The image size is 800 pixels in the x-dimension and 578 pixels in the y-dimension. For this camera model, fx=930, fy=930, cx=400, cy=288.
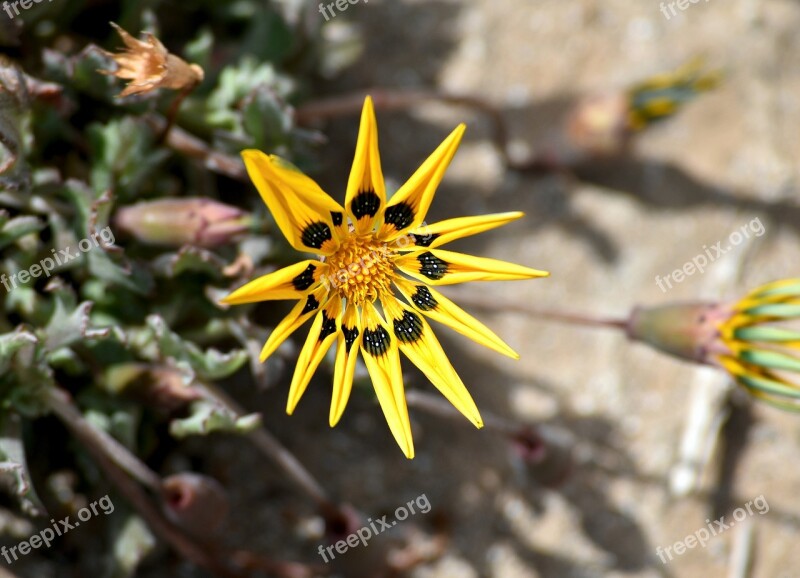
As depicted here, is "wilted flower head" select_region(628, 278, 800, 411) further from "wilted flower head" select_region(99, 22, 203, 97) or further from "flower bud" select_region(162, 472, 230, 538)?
"wilted flower head" select_region(99, 22, 203, 97)

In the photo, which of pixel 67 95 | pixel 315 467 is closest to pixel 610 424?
pixel 315 467

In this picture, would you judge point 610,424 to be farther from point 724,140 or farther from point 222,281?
point 222,281

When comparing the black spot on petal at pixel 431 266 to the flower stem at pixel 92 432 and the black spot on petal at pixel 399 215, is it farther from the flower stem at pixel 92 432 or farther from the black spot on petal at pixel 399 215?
the flower stem at pixel 92 432

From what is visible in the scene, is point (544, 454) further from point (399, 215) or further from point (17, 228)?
point (17, 228)

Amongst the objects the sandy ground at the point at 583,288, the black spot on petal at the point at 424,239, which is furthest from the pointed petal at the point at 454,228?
the sandy ground at the point at 583,288

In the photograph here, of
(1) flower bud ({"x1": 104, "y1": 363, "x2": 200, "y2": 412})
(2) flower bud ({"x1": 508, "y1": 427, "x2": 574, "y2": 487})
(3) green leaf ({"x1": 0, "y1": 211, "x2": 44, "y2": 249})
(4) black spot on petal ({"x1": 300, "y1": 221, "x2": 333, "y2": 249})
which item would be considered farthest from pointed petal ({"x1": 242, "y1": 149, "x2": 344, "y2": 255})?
(2) flower bud ({"x1": 508, "y1": 427, "x2": 574, "y2": 487})

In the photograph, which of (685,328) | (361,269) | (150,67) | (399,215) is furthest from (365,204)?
(685,328)
